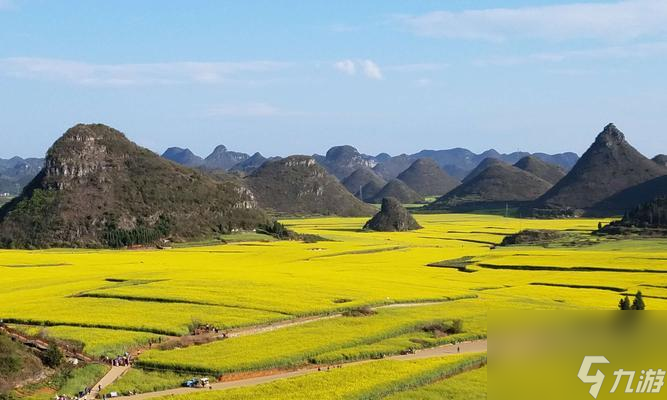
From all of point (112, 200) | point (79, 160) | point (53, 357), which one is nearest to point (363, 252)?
point (112, 200)

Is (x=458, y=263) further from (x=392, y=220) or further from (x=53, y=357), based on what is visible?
(x=392, y=220)

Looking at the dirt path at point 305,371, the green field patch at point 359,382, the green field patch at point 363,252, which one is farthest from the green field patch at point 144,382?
the green field patch at point 363,252

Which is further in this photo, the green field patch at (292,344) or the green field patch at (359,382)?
the green field patch at (292,344)

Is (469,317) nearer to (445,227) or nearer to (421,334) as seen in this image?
(421,334)

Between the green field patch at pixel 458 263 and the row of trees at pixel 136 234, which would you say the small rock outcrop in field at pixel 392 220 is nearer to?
the row of trees at pixel 136 234

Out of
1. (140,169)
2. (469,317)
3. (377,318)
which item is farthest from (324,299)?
(140,169)

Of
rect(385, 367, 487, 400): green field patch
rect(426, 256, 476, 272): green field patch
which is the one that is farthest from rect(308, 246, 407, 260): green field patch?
rect(385, 367, 487, 400): green field patch
